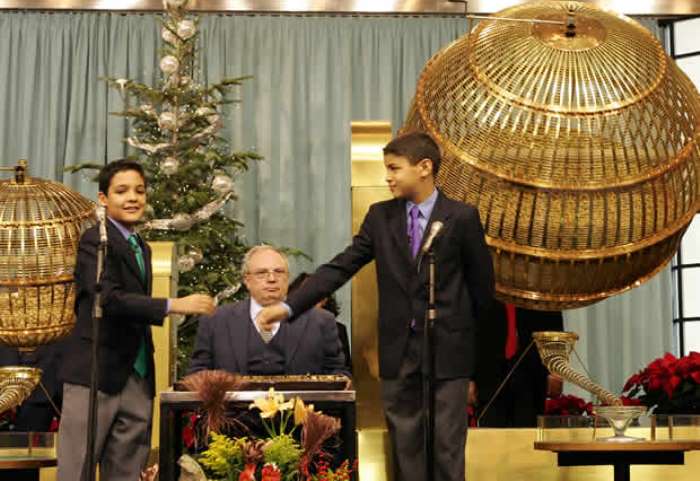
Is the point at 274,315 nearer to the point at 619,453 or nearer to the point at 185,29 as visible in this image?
the point at 619,453

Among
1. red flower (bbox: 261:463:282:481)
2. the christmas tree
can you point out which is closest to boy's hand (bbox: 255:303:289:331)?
red flower (bbox: 261:463:282:481)

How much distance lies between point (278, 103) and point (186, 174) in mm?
1899

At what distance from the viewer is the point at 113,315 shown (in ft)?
13.9

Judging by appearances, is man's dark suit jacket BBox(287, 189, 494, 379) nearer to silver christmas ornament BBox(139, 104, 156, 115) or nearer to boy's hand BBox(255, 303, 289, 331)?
boy's hand BBox(255, 303, 289, 331)

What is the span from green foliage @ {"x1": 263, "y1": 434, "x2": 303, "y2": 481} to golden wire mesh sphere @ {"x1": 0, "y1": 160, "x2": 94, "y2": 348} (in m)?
2.17

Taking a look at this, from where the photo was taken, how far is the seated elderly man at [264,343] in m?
4.95

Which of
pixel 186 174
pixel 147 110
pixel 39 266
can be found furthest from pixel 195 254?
pixel 39 266

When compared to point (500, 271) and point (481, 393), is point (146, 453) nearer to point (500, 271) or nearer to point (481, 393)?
point (500, 271)

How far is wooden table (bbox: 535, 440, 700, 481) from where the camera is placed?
4.50 metres

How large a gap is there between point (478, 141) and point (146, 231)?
15.3 ft

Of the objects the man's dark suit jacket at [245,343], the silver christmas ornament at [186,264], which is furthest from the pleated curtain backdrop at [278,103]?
the man's dark suit jacket at [245,343]

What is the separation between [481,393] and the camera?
20.8ft

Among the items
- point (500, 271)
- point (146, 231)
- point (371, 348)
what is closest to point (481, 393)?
point (371, 348)

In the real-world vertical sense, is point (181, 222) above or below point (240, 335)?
above
